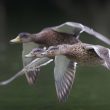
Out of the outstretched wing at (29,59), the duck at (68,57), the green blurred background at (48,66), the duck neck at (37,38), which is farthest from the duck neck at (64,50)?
the green blurred background at (48,66)

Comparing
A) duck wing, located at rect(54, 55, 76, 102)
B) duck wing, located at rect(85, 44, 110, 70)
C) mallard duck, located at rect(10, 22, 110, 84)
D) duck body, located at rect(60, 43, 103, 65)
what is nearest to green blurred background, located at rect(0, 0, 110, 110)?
duck wing, located at rect(54, 55, 76, 102)

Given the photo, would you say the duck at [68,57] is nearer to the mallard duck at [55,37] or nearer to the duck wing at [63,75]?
the duck wing at [63,75]

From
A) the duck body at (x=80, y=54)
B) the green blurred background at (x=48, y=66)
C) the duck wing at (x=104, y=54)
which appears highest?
the duck wing at (x=104, y=54)

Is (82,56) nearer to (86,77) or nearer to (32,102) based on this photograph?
(32,102)

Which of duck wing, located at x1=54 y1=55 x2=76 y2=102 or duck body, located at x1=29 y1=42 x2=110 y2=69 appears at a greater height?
duck body, located at x1=29 y1=42 x2=110 y2=69

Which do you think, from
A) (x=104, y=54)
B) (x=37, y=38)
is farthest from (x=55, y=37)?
(x=104, y=54)

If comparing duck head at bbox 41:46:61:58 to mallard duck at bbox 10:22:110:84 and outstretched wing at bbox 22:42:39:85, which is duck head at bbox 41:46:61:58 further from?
outstretched wing at bbox 22:42:39:85

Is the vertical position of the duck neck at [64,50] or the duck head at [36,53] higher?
the duck head at [36,53]
